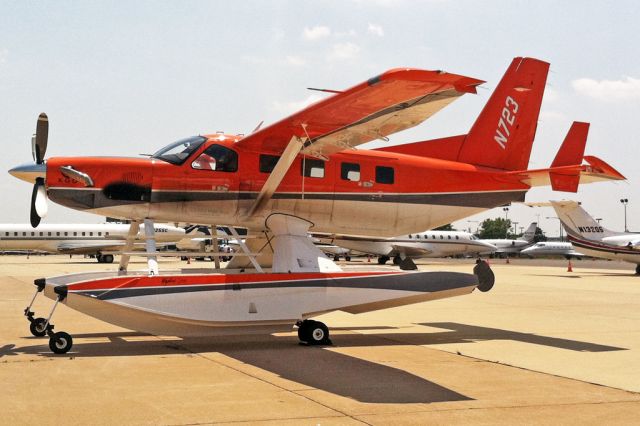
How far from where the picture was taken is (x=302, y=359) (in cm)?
950

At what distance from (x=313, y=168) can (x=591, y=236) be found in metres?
30.8

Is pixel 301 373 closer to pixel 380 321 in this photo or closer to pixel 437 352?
pixel 437 352

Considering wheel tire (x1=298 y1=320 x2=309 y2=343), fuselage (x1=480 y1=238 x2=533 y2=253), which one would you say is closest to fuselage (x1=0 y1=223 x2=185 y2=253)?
wheel tire (x1=298 y1=320 x2=309 y2=343)

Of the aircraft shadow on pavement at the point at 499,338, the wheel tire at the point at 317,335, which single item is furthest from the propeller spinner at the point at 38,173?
the aircraft shadow on pavement at the point at 499,338

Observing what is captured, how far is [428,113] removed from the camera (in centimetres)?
1071

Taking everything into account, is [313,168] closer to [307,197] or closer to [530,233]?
[307,197]

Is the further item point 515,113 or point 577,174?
point 515,113

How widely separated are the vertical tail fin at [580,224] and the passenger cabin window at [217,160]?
30804 millimetres

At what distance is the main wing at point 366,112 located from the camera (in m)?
8.79

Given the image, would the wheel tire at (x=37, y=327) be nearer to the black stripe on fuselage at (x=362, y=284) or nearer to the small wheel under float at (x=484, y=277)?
the black stripe on fuselage at (x=362, y=284)

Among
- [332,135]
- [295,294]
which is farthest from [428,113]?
[295,294]

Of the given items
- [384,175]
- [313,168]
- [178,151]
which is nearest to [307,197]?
[313,168]

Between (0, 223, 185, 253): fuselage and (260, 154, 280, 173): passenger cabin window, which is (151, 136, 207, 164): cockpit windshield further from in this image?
(0, 223, 185, 253): fuselage

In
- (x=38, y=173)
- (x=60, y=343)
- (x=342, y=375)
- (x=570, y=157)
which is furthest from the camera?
(x=570, y=157)
